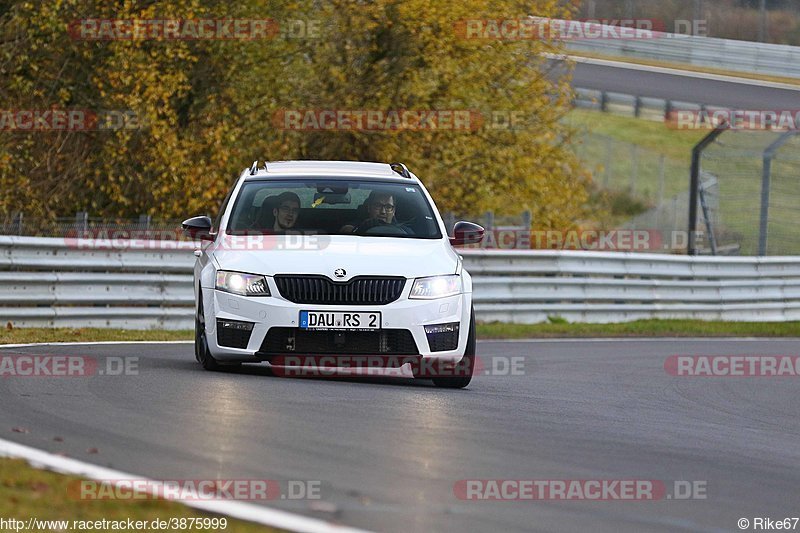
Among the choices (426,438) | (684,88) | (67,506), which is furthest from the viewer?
(684,88)

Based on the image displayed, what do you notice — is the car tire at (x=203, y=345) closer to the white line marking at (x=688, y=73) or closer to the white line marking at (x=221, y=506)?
the white line marking at (x=221, y=506)

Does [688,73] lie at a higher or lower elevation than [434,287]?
higher

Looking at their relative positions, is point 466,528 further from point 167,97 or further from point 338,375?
point 167,97

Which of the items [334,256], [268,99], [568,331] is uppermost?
[268,99]

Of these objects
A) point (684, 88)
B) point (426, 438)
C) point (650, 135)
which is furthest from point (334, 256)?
point (650, 135)

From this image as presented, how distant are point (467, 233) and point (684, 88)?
101 ft

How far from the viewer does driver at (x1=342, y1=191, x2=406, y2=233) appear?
1136 centimetres

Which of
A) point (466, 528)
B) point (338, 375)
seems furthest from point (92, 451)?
point (338, 375)

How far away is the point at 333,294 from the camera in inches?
408

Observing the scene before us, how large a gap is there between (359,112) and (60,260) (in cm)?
987

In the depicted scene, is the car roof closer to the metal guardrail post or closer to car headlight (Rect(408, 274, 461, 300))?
car headlight (Rect(408, 274, 461, 300))

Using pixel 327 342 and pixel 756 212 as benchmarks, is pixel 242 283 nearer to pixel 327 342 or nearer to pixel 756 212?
pixel 327 342

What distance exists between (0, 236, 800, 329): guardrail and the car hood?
5504 mm

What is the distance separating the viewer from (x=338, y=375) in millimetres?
11508
